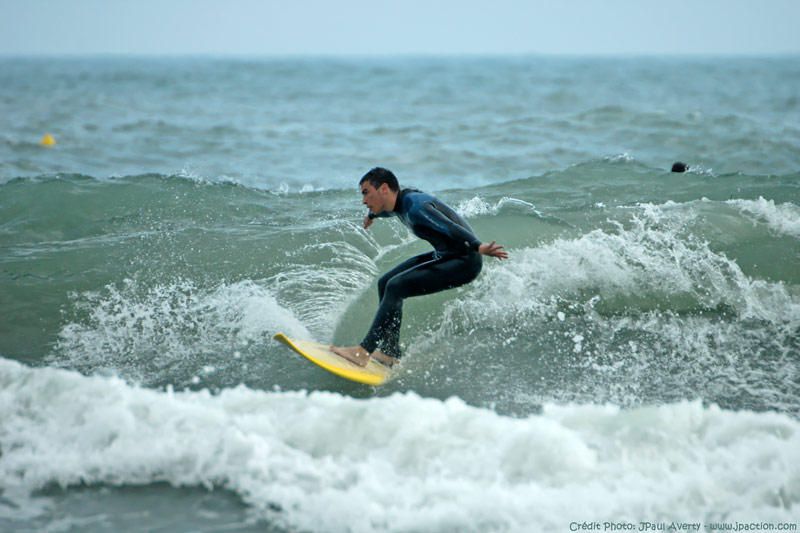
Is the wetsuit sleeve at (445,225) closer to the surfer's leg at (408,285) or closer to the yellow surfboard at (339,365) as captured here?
the surfer's leg at (408,285)

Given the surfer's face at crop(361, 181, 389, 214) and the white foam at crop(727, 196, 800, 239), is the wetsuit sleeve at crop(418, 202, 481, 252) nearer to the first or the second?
the surfer's face at crop(361, 181, 389, 214)

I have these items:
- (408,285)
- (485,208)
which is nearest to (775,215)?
(485,208)

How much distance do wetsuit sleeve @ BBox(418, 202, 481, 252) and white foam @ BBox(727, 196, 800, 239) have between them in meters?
4.59

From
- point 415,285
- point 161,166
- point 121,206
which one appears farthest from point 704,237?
point 161,166

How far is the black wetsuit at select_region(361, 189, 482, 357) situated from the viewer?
6.23m

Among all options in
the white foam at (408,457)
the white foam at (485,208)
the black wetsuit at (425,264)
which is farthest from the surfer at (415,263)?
the white foam at (485,208)

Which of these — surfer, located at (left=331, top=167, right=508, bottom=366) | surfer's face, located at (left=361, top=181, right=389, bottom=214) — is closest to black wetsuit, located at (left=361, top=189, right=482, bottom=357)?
surfer, located at (left=331, top=167, right=508, bottom=366)

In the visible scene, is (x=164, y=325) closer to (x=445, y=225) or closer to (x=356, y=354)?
(x=356, y=354)

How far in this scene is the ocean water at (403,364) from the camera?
4.54 m

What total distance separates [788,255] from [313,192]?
23.2 feet

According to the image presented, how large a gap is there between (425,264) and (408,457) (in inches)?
76.4

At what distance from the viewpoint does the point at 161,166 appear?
18.5m

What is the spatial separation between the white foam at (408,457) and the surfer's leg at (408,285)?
3.33ft

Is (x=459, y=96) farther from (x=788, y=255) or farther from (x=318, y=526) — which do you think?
(x=318, y=526)
